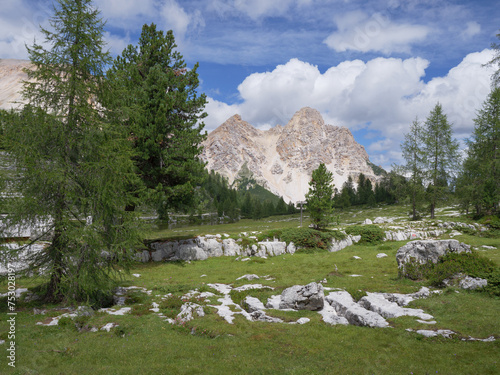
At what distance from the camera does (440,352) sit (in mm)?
9141

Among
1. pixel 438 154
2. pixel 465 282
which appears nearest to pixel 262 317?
pixel 465 282

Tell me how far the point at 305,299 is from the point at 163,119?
21953mm

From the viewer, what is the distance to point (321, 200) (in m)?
39.6

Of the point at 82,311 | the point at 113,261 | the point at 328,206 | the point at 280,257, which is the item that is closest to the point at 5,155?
the point at 113,261

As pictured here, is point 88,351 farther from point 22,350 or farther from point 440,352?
point 440,352

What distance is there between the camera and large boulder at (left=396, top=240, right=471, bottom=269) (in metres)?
19.5

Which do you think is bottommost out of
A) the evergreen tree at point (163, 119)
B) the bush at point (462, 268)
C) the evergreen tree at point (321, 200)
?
the bush at point (462, 268)

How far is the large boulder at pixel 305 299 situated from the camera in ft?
45.2

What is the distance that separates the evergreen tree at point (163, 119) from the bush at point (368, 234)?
2235 cm

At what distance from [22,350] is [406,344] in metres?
13.4

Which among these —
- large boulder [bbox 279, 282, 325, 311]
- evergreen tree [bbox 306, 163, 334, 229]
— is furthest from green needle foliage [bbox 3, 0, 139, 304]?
evergreen tree [bbox 306, 163, 334, 229]

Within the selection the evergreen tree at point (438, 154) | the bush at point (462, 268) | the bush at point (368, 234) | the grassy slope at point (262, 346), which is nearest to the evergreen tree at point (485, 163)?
the evergreen tree at point (438, 154)

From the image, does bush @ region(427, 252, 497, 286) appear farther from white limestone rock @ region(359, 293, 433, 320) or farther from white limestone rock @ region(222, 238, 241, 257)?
white limestone rock @ region(222, 238, 241, 257)

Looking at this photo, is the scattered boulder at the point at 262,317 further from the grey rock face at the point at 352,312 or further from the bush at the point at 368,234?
the bush at the point at 368,234
